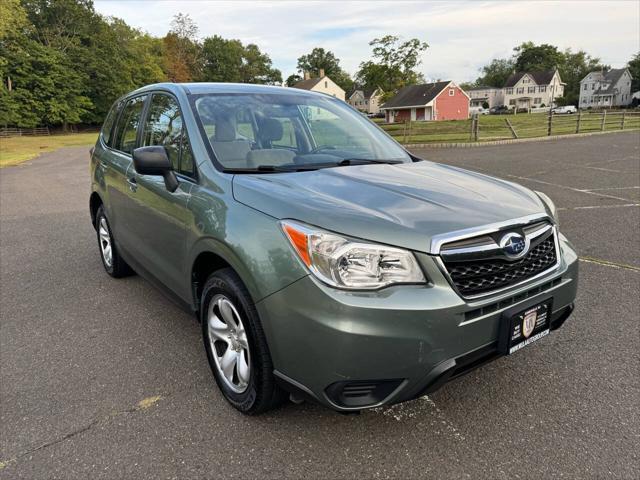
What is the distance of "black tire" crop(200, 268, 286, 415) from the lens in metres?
2.31

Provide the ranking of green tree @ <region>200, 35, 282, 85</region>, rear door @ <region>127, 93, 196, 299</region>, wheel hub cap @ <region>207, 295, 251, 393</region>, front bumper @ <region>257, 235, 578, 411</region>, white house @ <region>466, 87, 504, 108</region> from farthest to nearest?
white house @ <region>466, 87, 504, 108</region> → green tree @ <region>200, 35, 282, 85</region> → rear door @ <region>127, 93, 196, 299</region> → wheel hub cap @ <region>207, 295, 251, 393</region> → front bumper @ <region>257, 235, 578, 411</region>

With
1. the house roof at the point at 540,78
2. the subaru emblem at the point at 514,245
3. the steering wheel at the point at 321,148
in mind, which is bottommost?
the subaru emblem at the point at 514,245

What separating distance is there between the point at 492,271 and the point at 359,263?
64 centimetres

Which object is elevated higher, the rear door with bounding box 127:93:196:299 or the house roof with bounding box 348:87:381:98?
the house roof with bounding box 348:87:381:98

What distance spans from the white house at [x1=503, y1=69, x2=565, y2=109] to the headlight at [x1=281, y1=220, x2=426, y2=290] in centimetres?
11205

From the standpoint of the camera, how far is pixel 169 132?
3.36 meters

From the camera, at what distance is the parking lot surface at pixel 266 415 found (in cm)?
228

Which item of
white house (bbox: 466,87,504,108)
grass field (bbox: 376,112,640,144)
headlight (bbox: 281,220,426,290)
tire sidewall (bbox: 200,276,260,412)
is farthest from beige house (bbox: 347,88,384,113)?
headlight (bbox: 281,220,426,290)

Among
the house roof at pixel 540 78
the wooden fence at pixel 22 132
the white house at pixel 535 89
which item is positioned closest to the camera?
the wooden fence at pixel 22 132

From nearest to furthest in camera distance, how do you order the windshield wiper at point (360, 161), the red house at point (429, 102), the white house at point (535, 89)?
the windshield wiper at point (360, 161) → the red house at point (429, 102) → the white house at point (535, 89)

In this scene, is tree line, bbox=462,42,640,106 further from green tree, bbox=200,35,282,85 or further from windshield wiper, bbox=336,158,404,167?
windshield wiper, bbox=336,158,404,167

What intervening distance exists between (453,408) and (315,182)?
4.84ft

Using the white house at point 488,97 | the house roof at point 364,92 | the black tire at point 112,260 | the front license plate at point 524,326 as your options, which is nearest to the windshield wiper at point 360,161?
the front license plate at point 524,326

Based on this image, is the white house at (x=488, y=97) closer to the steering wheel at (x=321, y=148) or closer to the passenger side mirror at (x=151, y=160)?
the steering wheel at (x=321, y=148)
